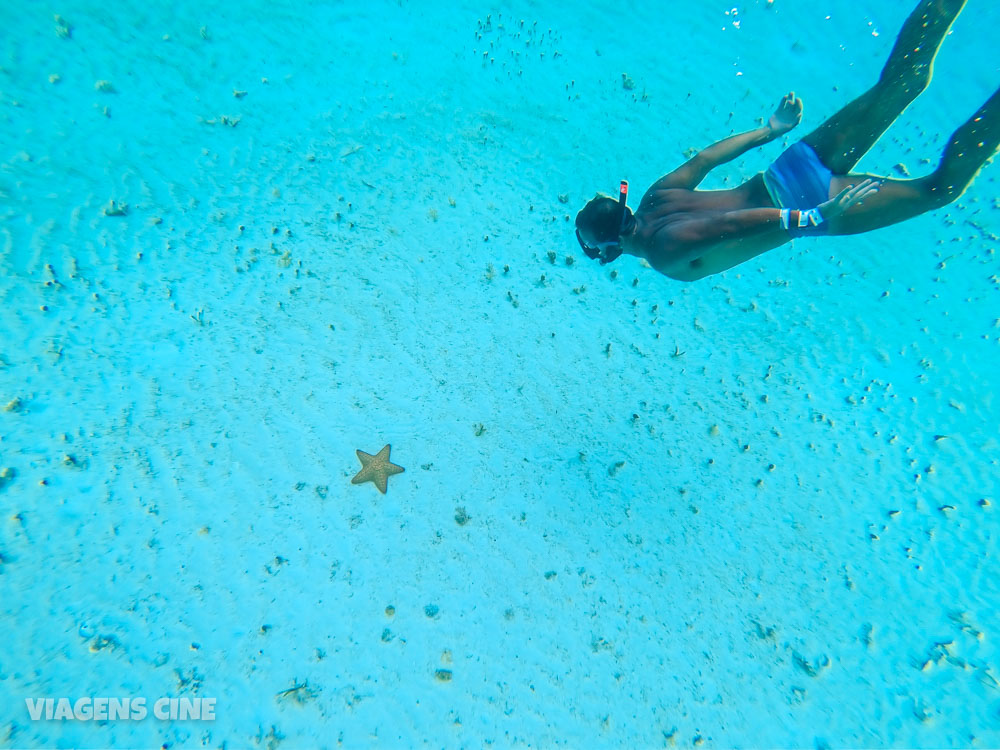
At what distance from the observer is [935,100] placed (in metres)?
6.31

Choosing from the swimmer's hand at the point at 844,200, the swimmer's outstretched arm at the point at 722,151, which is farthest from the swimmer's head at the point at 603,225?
the swimmer's hand at the point at 844,200

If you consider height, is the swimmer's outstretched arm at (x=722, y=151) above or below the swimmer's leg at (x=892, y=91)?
below

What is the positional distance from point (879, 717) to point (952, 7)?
19.9 ft

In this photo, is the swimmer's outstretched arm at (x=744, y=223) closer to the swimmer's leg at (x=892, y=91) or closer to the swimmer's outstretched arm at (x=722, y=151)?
the swimmer's leg at (x=892, y=91)

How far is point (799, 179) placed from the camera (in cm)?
363

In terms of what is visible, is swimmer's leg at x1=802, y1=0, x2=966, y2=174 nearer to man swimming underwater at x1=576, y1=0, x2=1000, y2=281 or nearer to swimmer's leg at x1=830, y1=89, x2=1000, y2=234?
man swimming underwater at x1=576, y1=0, x2=1000, y2=281

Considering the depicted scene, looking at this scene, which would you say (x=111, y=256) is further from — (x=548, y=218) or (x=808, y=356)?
(x=808, y=356)

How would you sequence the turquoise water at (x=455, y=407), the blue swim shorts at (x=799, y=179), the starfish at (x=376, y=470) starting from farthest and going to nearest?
the starfish at (x=376, y=470) < the turquoise water at (x=455, y=407) < the blue swim shorts at (x=799, y=179)

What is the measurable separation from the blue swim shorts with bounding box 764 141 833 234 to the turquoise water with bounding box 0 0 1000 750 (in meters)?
1.69

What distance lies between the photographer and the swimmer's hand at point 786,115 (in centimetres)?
406

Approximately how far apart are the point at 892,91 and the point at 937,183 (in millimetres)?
930

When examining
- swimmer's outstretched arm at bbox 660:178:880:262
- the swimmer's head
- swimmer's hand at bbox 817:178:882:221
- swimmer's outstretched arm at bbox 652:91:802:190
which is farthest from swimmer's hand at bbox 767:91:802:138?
the swimmer's head

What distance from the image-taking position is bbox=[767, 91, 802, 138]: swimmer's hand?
4.06 meters

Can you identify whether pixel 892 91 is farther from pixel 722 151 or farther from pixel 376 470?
pixel 376 470
